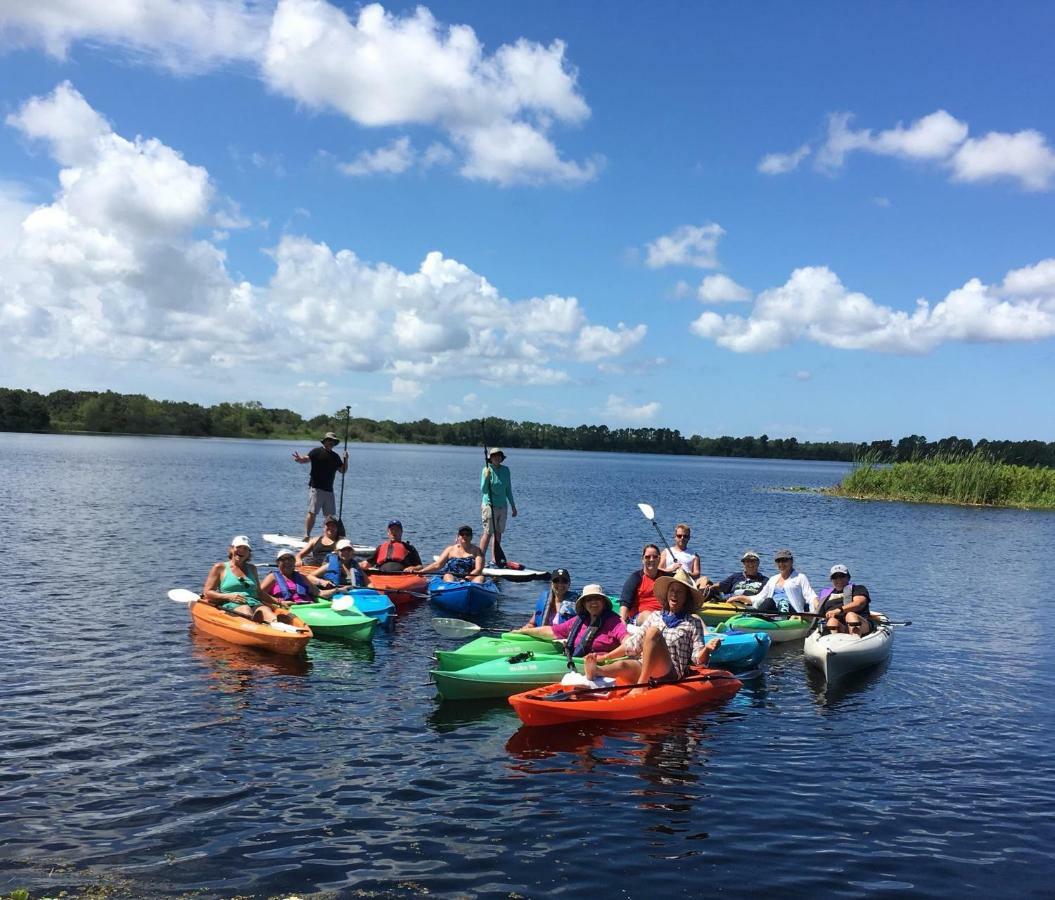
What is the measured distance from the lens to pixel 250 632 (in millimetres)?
12875

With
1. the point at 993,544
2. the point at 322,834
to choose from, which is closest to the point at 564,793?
the point at 322,834

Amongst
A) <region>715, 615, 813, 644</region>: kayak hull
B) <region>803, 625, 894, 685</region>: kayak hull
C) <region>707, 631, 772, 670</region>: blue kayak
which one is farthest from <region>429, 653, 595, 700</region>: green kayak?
<region>715, 615, 813, 644</region>: kayak hull

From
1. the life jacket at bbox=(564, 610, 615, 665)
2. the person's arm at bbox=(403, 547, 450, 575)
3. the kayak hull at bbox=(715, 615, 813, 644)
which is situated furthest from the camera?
the person's arm at bbox=(403, 547, 450, 575)

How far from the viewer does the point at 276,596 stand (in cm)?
1447

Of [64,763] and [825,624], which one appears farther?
[825,624]

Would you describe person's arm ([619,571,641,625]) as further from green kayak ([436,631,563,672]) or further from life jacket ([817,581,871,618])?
life jacket ([817,581,871,618])

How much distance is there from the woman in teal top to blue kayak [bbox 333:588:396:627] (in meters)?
1.42

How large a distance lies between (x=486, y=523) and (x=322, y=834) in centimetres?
1217

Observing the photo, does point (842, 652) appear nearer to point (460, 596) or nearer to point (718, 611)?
point (718, 611)

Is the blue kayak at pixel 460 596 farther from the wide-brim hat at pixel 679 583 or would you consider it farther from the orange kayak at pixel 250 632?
the wide-brim hat at pixel 679 583

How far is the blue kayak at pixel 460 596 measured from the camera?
1670cm

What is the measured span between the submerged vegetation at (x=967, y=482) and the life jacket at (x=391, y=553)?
4531 centimetres

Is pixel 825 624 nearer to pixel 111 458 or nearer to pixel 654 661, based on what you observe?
pixel 654 661

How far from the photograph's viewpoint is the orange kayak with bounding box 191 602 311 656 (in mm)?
12531
